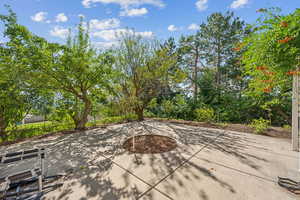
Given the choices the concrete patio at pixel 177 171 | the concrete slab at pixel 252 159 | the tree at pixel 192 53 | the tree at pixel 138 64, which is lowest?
the concrete patio at pixel 177 171

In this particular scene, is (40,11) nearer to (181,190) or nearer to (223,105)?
(181,190)

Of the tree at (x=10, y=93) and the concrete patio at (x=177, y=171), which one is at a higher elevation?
the tree at (x=10, y=93)

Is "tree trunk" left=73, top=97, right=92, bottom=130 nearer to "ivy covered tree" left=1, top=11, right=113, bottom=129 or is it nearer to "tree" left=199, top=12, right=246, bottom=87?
"ivy covered tree" left=1, top=11, right=113, bottom=129

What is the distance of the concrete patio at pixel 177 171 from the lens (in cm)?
171

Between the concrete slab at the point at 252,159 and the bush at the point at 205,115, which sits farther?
the bush at the point at 205,115

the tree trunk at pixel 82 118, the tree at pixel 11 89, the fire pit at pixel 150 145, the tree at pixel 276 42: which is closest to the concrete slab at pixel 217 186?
the fire pit at pixel 150 145

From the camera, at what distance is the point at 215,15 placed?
10.9 metres

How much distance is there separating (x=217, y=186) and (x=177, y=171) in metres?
0.67

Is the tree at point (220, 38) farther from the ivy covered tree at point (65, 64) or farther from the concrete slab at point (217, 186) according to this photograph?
the ivy covered tree at point (65, 64)

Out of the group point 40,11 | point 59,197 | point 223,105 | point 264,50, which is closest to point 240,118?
point 223,105

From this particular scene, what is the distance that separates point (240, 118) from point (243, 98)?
159 centimetres

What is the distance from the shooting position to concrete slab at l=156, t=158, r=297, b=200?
165cm

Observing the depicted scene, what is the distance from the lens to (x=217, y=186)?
1831 mm

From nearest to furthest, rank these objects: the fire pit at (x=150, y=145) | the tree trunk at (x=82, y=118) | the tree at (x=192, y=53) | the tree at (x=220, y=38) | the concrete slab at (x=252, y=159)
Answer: the concrete slab at (x=252, y=159) → the fire pit at (x=150, y=145) → the tree trunk at (x=82, y=118) → the tree at (x=220, y=38) → the tree at (x=192, y=53)
